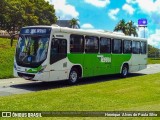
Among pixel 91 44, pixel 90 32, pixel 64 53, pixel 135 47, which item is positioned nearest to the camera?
pixel 64 53

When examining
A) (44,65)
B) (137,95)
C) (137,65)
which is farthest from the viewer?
(137,65)

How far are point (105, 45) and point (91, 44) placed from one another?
1816 mm

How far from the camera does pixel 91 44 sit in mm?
20422

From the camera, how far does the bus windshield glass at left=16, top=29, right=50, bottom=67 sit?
55.4 ft

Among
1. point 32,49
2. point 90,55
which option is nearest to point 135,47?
point 90,55

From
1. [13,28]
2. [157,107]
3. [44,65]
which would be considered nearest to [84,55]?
[44,65]

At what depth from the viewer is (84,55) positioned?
1970 cm

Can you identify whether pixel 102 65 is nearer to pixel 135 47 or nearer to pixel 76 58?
pixel 76 58

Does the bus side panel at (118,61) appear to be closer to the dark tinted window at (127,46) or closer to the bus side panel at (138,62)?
the dark tinted window at (127,46)

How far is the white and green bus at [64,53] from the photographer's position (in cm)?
1694

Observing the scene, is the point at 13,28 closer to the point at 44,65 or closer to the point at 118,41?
the point at 118,41

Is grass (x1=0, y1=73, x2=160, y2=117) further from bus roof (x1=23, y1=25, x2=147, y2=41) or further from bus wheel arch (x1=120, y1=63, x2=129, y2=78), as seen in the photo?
bus wheel arch (x1=120, y1=63, x2=129, y2=78)

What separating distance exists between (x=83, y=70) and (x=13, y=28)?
155 feet

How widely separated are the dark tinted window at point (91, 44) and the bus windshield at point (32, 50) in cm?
346
